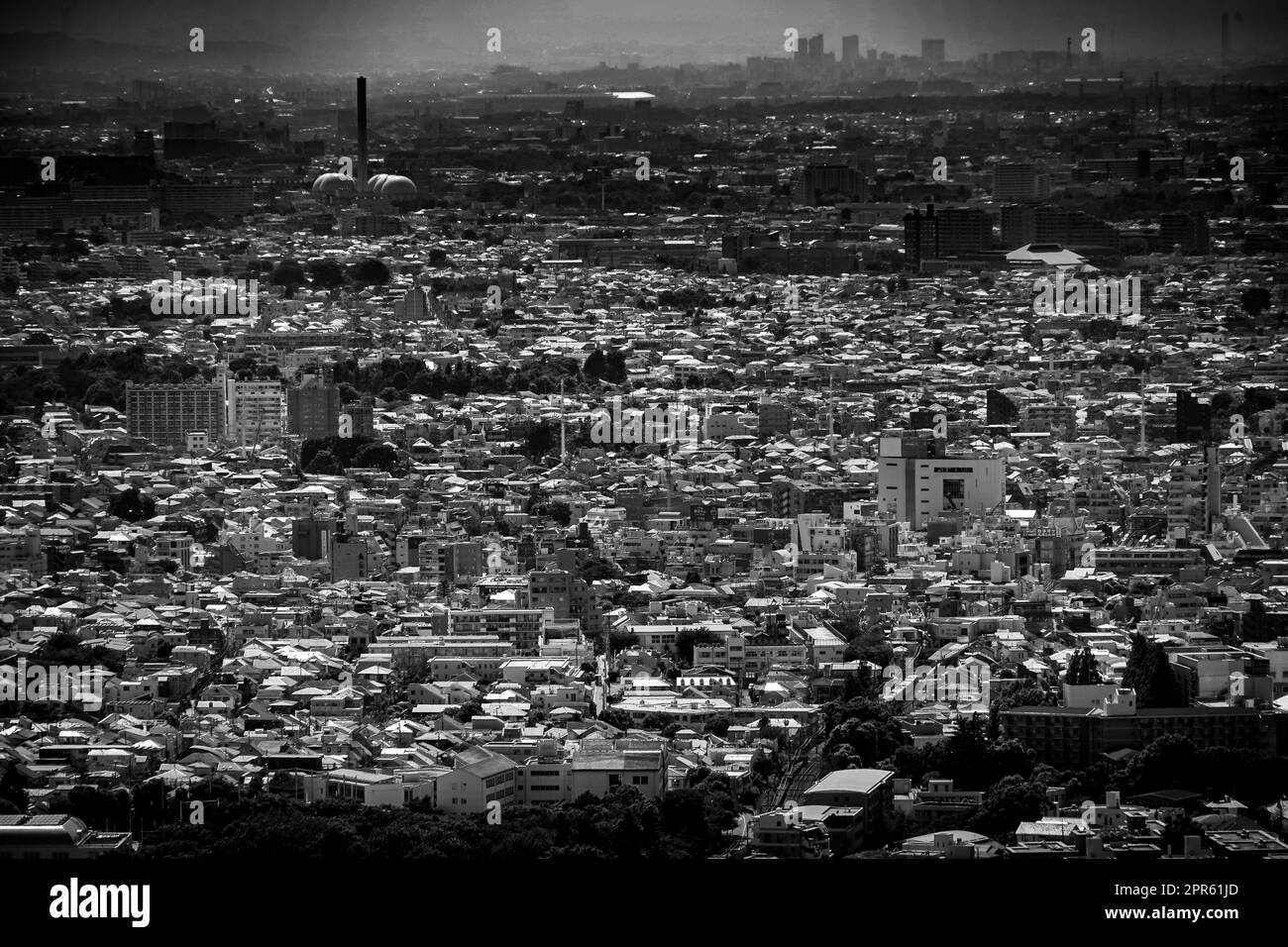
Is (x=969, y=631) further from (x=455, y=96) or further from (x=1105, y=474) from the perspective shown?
(x=455, y=96)

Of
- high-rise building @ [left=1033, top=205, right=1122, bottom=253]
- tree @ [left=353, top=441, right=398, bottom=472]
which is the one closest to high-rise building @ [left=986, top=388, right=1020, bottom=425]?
tree @ [left=353, top=441, right=398, bottom=472]

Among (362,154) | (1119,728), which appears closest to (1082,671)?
(1119,728)

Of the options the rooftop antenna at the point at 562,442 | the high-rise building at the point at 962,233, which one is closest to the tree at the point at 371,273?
the high-rise building at the point at 962,233

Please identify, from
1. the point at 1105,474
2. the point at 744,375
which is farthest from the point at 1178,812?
the point at 744,375

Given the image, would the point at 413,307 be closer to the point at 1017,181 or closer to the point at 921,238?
the point at 921,238

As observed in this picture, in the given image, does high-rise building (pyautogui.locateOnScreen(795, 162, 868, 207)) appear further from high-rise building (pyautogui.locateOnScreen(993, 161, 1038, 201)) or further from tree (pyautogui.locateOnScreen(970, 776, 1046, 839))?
tree (pyautogui.locateOnScreen(970, 776, 1046, 839))
